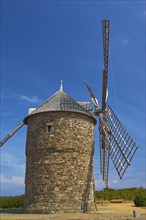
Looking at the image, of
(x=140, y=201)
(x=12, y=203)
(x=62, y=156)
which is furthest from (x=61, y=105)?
(x=12, y=203)

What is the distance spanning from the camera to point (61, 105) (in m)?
19.5

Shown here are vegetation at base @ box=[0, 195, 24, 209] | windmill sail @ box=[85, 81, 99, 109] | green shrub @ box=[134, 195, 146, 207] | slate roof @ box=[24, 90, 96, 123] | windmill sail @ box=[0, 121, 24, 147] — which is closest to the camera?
slate roof @ box=[24, 90, 96, 123]

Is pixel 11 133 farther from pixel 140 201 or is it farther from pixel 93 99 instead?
pixel 140 201

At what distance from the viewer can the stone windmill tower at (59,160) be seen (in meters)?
17.9

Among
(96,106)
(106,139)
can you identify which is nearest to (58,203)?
(106,139)

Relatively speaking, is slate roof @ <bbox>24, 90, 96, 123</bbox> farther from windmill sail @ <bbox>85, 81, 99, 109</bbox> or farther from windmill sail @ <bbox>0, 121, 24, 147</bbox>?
windmill sail @ <bbox>85, 81, 99, 109</bbox>

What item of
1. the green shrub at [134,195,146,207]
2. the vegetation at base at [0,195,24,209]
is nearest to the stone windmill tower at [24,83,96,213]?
the green shrub at [134,195,146,207]

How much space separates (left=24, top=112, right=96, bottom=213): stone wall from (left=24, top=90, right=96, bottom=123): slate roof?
0.30 metres

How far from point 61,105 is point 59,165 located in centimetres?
367

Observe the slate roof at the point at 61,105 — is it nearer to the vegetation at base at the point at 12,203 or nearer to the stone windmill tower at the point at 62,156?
the stone windmill tower at the point at 62,156

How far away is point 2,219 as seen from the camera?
14.4 m

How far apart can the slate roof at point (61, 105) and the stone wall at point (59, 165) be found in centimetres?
30

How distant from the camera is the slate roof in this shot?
1920 centimetres

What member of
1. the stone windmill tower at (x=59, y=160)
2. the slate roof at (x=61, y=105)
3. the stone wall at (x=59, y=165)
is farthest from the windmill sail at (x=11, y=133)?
the stone wall at (x=59, y=165)
